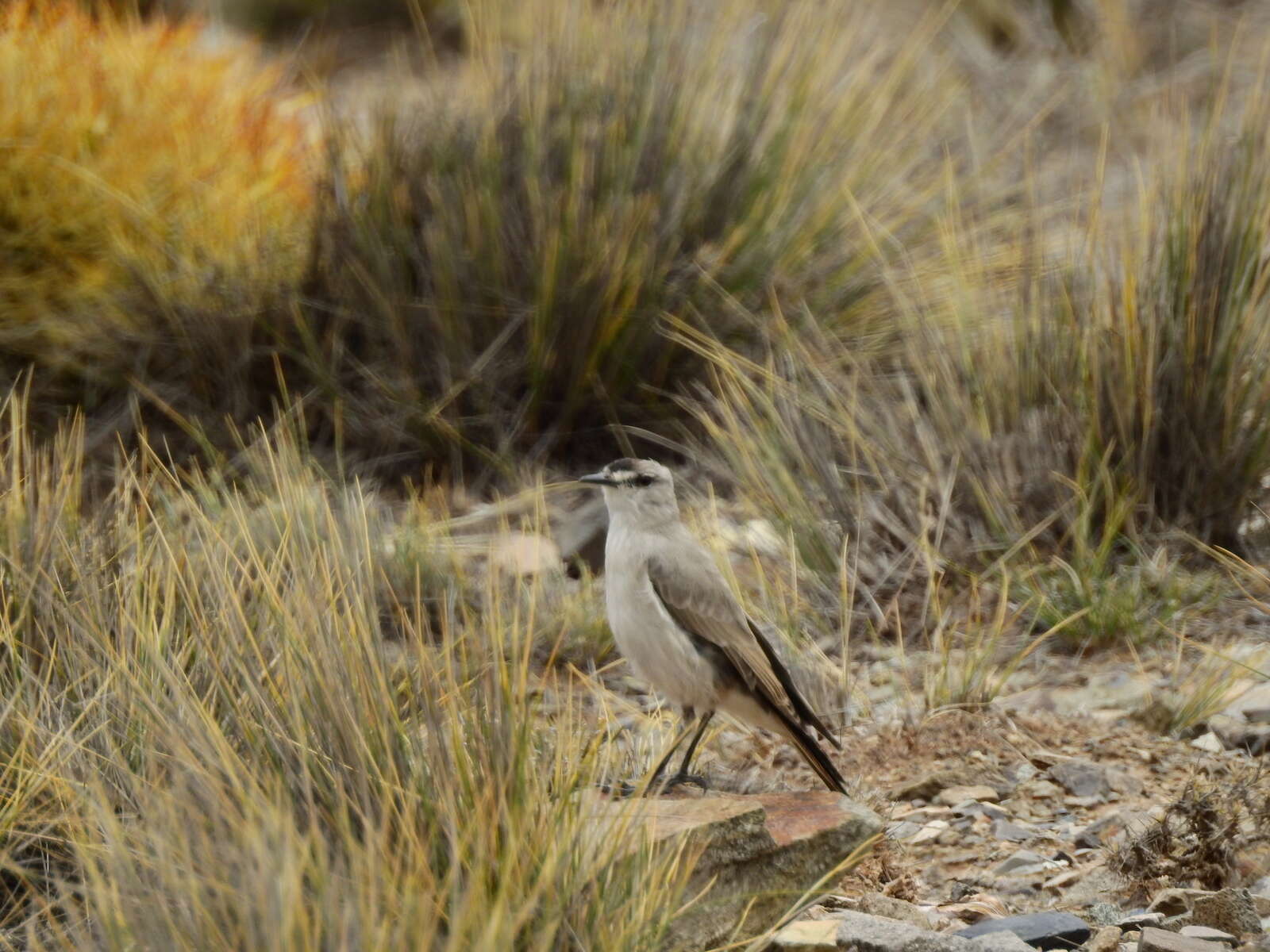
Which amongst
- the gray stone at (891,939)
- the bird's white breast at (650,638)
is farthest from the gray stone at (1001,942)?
the bird's white breast at (650,638)

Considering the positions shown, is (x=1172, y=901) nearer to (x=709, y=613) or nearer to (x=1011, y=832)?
(x=1011, y=832)

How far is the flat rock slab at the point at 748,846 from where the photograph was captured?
3053 millimetres

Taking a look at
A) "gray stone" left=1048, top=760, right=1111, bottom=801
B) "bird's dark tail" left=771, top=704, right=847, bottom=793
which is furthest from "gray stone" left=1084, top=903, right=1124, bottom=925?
"gray stone" left=1048, top=760, right=1111, bottom=801

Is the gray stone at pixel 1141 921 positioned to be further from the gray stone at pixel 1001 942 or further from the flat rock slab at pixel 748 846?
the flat rock slab at pixel 748 846

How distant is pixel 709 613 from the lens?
12.8ft

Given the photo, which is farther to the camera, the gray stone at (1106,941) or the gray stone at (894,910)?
the gray stone at (894,910)

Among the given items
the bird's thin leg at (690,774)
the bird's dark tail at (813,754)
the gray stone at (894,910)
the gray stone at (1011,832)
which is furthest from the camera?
the gray stone at (1011,832)

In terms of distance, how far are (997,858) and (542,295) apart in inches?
123

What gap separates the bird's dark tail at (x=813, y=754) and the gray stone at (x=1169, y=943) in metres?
0.89

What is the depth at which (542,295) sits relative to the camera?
6246 millimetres

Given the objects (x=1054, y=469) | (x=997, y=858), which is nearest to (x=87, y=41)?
Result: (x=1054, y=469)

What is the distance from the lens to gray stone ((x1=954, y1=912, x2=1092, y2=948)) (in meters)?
3.22

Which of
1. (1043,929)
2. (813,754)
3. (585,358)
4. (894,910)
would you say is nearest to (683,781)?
(813,754)

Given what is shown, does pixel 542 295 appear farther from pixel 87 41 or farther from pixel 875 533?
pixel 87 41
